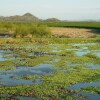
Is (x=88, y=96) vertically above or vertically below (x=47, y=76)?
below

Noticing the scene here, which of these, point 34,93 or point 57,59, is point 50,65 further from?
point 34,93

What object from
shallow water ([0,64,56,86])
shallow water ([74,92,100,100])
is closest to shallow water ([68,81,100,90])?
shallow water ([74,92,100,100])

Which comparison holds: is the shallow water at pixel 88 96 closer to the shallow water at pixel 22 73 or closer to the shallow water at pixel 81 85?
the shallow water at pixel 81 85

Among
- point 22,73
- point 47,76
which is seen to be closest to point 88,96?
point 47,76

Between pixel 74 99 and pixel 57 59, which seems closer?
pixel 74 99

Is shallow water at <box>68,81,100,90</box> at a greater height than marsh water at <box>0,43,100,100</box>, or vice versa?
marsh water at <box>0,43,100,100</box>

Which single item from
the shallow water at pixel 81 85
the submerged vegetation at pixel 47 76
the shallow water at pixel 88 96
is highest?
the submerged vegetation at pixel 47 76

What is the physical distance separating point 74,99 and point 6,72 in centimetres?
891

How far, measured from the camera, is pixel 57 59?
1232 inches

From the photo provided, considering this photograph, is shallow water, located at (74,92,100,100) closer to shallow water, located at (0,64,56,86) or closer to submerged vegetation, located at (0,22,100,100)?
submerged vegetation, located at (0,22,100,100)

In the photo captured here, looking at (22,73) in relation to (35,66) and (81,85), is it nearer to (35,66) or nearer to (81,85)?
(35,66)

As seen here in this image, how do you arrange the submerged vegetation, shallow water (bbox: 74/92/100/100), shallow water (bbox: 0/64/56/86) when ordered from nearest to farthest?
shallow water (bbox: 74/92/100/100) → the submerged vegetation → shallow water (bbox: 0/64/56/86)

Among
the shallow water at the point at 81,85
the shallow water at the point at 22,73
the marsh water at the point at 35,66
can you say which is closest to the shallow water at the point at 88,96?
the marsh water at the point at 35,66

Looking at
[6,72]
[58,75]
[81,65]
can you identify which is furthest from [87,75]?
[6,72]
